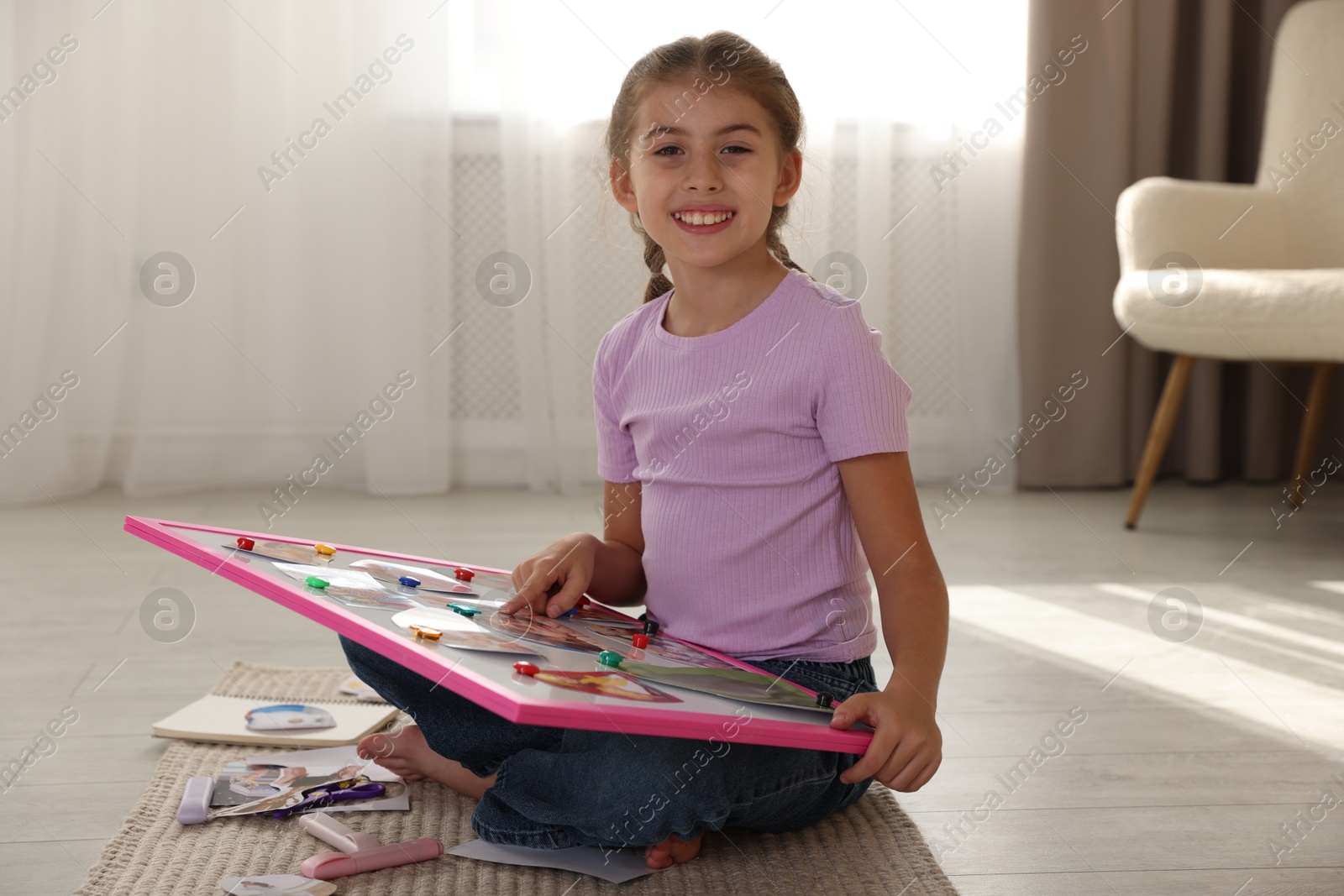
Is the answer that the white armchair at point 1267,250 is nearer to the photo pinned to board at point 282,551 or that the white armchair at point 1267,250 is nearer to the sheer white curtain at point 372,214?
the sheer white curtain at point 372,214

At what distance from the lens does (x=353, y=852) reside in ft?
2.71

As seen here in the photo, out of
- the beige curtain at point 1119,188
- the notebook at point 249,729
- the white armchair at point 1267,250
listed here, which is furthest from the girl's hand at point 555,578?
the beige curtain at point 1119,188

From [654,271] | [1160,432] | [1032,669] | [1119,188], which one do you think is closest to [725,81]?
[654,271]

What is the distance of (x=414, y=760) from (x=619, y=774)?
228 millimetres

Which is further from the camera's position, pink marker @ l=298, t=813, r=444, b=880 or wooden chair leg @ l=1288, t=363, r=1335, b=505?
wooden chair leg @ l=1288, t=363, r=1335, b=505

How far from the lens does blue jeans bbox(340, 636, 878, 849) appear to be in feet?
2.63

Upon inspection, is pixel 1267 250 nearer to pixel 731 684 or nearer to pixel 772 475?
pixel 772 475

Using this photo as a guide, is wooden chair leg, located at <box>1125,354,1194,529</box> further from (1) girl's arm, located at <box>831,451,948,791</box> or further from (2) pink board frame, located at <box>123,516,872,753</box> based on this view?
(2) pink board frame, located at <box>123,516,872,753</box>

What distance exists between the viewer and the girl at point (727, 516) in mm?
827

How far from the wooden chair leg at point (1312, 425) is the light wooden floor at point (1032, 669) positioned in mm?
57

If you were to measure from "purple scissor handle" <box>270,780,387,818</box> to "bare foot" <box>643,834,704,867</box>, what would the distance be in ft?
0.75

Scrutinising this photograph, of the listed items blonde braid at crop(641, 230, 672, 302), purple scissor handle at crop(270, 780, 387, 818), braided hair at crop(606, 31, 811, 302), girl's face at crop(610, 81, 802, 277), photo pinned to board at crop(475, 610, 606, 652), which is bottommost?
purple scissor handle at crop(270, 780, 387, 818)

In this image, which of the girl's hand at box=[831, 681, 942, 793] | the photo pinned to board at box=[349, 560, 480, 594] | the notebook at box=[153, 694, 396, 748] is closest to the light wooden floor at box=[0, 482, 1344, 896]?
the notebook at box=[153, 694, 396, 748]

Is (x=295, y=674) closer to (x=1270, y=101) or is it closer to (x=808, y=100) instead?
(x=808, y=100)
